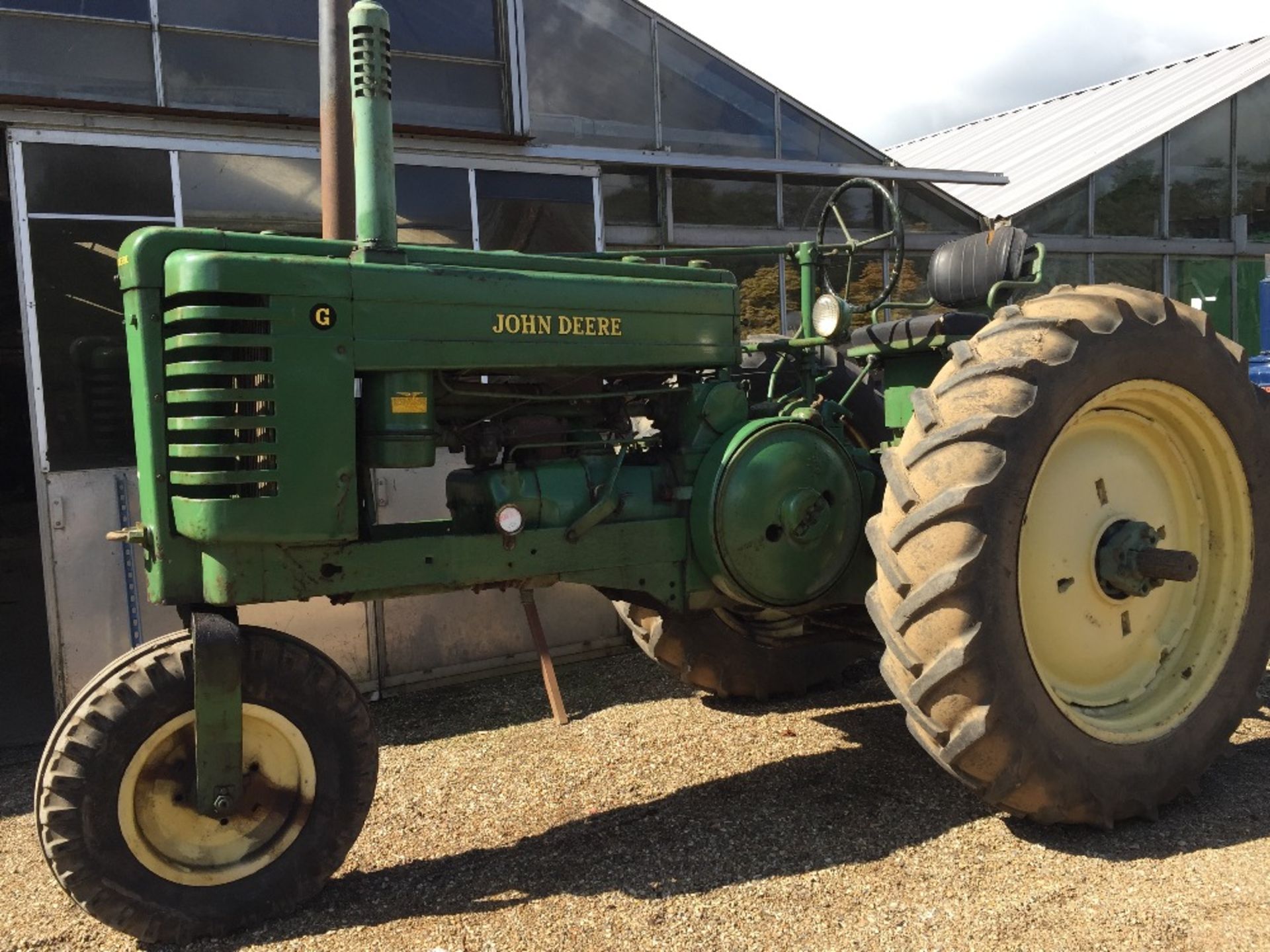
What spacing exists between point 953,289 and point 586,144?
2.67 m

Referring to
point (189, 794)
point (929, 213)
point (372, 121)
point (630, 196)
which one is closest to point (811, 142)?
point (929, 213)

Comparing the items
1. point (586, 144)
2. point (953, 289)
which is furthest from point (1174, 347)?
point (586, 144)

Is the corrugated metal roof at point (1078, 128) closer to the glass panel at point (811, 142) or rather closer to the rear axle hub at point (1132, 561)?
the glass panel at point (811, 142)

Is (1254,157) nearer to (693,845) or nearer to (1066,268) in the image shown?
(1066,268)

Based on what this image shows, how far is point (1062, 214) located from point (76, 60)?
773 centimetres

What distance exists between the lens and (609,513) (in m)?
3.29

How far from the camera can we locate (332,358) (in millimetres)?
2834

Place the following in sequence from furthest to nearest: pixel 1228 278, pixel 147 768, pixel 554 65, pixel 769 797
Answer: pixel 1228 278
pixel 554 65
pixel 769 797
pixel 147 768

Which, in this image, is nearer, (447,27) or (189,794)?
(189,794)

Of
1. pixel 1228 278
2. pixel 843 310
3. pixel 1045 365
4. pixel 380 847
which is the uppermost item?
pixel 1228 278

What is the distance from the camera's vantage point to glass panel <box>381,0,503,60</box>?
566cm

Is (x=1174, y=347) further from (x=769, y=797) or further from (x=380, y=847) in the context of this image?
(x=380, y=847)

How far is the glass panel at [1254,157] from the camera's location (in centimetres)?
1021

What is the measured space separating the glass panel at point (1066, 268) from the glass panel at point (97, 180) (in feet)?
23.3
